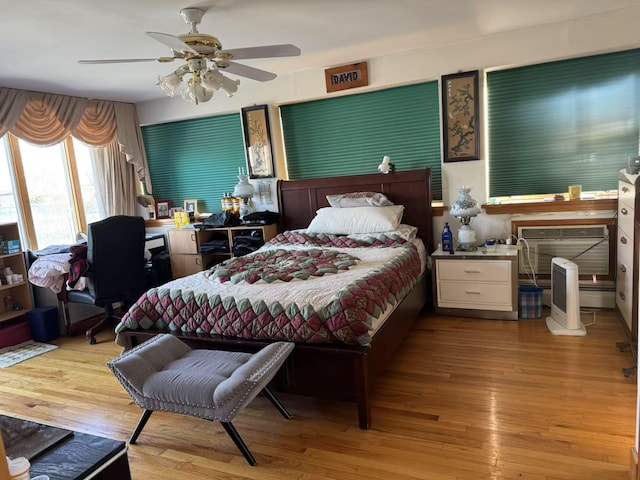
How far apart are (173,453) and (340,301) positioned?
1.11 meters

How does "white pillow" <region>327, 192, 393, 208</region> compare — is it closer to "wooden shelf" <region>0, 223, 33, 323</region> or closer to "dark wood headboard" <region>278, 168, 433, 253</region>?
"dark wood headboard" <region>278, 168, 433, 253</region>

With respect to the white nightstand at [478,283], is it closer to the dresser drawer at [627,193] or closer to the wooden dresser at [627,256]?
the wooden dresser at [627,256]

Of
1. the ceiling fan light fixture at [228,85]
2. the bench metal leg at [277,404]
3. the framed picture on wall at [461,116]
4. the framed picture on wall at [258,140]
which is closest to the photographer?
the bench metal leg at [277,404]

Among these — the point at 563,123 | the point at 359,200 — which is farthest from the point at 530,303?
the point at 359,200

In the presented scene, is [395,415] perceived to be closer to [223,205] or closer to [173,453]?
[173,453]

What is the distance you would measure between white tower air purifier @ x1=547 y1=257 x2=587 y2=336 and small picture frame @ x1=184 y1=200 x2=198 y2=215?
3.81 metres

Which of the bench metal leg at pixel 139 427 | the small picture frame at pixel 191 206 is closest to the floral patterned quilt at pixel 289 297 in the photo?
the bench metal leg at pixel 139 427

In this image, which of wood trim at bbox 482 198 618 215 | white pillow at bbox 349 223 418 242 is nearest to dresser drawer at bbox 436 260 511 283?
white pillow at bbox 349 223 418 242

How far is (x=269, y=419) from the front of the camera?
2.40 meters

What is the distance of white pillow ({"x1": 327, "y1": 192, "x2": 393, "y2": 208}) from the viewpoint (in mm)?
4004

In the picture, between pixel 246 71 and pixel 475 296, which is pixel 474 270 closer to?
pixel 475 296

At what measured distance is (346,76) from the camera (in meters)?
4.16

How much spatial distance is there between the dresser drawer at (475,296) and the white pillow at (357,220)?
0.69 m

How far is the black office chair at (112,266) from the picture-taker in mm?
Result: 3680
